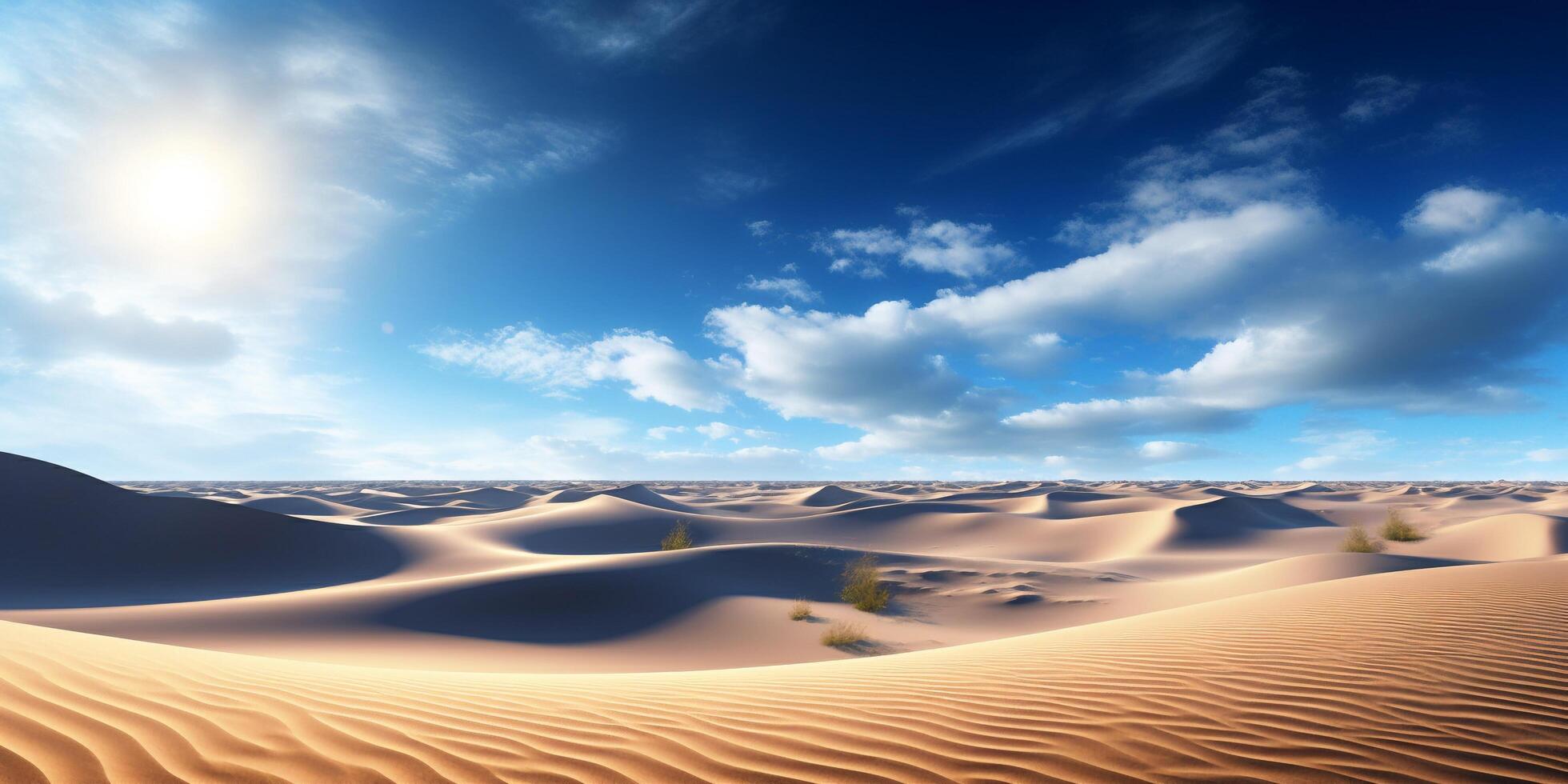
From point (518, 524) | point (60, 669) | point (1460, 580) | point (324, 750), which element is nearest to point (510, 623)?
point (60, 669)

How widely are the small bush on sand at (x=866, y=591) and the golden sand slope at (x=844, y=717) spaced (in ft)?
33.5

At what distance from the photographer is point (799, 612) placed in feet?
47.2

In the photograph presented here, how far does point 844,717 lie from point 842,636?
891 centimetres

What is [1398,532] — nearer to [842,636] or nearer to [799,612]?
[799,612]

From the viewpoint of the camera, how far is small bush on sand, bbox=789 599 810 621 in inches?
563

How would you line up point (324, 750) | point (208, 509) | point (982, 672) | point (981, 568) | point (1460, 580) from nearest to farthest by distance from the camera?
1. point (324, 750)
2. point (982, 672)
3. point (1460, 580)
4. point (981, 568)
5. point (208, 509)

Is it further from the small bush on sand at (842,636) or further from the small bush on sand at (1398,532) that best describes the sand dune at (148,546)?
the small bush on sand at (1398,532)

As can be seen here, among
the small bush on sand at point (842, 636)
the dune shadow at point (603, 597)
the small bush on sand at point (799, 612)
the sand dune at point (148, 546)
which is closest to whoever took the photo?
the small bush on sand at point (842, 636)

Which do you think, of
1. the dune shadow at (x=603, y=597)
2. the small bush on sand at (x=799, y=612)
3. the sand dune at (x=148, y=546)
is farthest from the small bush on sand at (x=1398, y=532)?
the sand dune at (x=148, y=546)

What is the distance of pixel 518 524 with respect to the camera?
3391cm

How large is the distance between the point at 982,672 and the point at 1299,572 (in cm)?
1547

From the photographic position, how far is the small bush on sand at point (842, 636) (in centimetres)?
1235

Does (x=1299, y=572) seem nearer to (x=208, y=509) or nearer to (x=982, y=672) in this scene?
(x=982, y=672)

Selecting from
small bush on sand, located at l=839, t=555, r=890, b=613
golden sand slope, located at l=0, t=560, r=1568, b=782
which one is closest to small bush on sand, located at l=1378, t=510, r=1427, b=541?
small bush on sand, located at l=839, t=555, r=890, b=613
